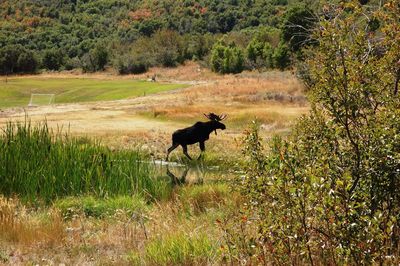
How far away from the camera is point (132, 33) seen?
509 ft

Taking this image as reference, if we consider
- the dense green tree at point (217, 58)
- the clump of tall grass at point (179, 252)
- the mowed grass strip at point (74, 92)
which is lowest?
the mowed grass strip at point (74, 92)

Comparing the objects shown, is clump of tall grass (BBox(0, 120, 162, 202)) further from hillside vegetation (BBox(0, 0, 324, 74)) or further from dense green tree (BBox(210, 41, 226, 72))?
dense green tree (BBox(210, 41, 226, 72))

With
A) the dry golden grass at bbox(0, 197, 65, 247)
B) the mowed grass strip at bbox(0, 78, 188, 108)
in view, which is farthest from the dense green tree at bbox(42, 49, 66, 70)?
the dry golden grass at bbox(0, 197, 65, 247)

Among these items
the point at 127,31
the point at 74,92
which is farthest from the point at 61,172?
the point at 127,31

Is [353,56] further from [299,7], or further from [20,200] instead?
[299,7]

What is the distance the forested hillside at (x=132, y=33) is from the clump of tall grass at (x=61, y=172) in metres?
64.7

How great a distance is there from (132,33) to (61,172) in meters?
147

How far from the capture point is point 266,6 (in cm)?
15162

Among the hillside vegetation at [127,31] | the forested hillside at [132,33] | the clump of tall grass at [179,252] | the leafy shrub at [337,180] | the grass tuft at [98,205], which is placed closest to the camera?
the leafy shrub at [337,180]

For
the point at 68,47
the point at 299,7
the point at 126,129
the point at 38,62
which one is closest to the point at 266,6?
the point at 68,47

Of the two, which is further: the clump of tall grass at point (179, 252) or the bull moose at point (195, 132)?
the bull moose at point (195, 132)

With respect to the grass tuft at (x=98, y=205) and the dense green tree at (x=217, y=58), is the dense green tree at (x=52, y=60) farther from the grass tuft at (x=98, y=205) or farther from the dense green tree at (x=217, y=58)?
the grass tuft at (x=98, y=205)

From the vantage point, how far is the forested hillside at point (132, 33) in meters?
98.5

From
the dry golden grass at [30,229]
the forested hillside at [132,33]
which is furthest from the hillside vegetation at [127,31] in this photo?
the dry golden grass at [30,229]
